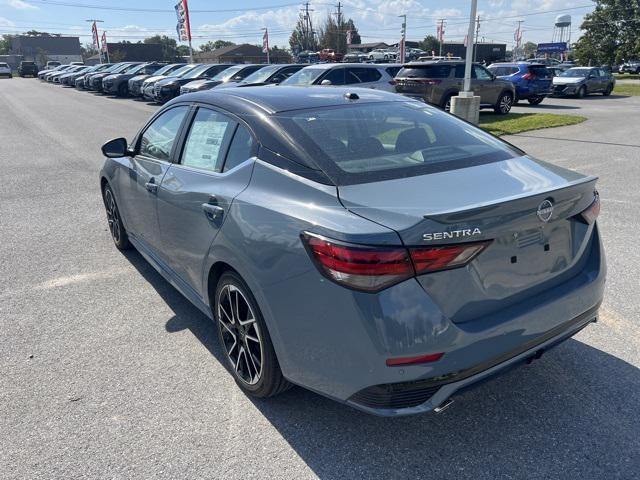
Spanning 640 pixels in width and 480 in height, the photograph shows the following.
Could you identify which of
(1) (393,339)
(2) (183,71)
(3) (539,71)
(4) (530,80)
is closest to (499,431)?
(1) (393,339)

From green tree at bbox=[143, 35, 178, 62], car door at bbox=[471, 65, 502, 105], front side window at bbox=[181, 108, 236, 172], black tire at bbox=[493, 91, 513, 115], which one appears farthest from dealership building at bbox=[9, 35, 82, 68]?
front side window at bbox=[181, 108, 236, 172]

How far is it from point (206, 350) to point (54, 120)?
17396 millimetres

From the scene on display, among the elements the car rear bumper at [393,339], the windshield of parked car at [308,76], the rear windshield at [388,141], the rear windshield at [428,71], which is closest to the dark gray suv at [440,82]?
the rear windshield at [428,71]

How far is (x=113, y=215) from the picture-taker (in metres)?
5.27

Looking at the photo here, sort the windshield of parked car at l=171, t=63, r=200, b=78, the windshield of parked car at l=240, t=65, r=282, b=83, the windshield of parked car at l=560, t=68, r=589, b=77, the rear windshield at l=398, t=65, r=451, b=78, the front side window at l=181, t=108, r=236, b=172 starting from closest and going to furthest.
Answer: the front side window at l=181, t=108, r=236, b=172 < the rear windshield at l=398, t=65, r=451, b=78 < the windshield of parked car at l=240, t=65, r=282, b=83 < the windshield of parked car at l=171, t=63, r=200, b=78 < the windshield of parked car at l=560, t=68, r=589, b=77

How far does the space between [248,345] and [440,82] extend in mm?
14734

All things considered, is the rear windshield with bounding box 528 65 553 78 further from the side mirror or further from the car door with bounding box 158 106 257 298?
the car door with bounding box 158 106 257 298

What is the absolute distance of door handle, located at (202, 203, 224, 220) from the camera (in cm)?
287

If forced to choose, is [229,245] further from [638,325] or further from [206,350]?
[638,325]

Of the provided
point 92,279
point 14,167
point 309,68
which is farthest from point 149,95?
point 92,279

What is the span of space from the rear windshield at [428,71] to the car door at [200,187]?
13629mm

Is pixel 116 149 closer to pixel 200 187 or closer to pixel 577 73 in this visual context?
pixel 200 187

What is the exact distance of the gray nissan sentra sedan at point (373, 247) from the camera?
83.3 inches

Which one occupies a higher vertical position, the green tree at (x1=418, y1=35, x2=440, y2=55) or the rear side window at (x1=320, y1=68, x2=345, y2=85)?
the green tree at (x1=418, y1=35, x2=440, y2=55)
